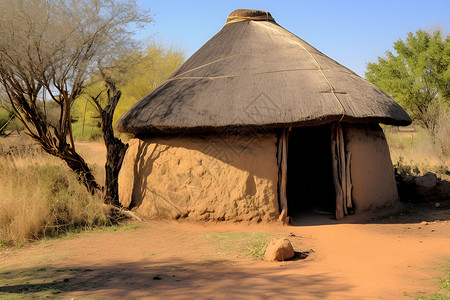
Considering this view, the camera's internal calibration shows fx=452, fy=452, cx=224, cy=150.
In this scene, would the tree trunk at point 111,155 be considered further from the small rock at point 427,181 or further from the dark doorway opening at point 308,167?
the small rock at point 427,181

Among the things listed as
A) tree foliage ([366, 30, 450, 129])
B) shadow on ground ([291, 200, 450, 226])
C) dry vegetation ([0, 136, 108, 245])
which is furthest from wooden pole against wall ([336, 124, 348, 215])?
tree foliage ([366, 30, 450, 129])

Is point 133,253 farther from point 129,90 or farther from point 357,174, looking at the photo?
point 129,90

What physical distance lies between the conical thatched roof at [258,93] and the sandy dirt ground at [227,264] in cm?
145

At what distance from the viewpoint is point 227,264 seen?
4.50 m

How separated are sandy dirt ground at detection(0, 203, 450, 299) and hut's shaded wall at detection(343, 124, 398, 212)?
0.40 meters

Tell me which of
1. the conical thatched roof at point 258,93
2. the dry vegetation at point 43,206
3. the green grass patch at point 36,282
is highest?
the conical thatched roof at point 258,93

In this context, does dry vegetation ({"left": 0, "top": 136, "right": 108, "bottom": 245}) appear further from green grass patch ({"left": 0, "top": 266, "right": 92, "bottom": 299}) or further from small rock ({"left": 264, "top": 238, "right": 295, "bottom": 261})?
small rock ({"left": 264, "top": 238, "right": 295, "bottom": 261})

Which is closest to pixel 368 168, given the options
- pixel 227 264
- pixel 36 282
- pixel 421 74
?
pixel 227 264

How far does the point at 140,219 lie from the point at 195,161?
1196 mm

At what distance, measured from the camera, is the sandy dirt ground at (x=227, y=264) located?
12.1 feet

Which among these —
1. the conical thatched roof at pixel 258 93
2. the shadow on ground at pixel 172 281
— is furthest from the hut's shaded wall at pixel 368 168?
the shadow on ground at pixel 172 281

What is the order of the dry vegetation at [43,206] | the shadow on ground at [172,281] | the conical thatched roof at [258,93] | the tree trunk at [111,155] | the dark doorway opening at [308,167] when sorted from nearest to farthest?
1. the shadow on ground at [172,281]
2. the dry vegetation at [43,206]
3. the conical thatched roof at [258,93]
4. the tree trunk at [111,155]
5. the dark doorway opening at [308,167]

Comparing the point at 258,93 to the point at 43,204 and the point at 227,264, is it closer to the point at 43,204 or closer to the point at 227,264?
the point at 227,264

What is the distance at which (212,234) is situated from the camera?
582 cm
